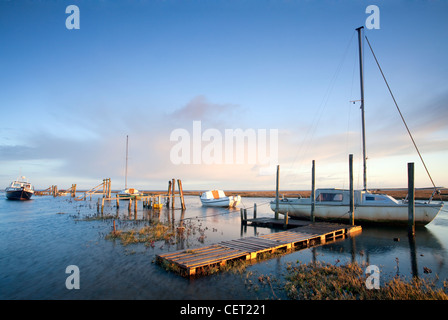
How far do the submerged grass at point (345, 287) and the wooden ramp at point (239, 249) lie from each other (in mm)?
2601

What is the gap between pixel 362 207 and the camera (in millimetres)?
20875

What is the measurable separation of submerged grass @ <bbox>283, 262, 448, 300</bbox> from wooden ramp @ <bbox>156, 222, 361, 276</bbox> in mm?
2601

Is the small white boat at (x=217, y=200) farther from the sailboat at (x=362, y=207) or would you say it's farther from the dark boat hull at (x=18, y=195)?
the dark boat hull at (x=18, y=195)

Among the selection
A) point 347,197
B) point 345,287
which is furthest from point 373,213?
point 345,287

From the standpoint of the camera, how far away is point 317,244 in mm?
15086

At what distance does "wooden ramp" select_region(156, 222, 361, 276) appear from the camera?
31.2 ft

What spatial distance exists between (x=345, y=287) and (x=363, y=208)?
612 inches

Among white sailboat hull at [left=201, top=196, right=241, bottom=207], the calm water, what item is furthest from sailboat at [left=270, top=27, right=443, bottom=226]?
white sailboat hull at [left=201, top=196, right=241, bottom=207]

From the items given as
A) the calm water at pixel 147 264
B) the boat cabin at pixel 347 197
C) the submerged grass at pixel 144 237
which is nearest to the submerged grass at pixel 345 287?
the calm water at pixel 147 264

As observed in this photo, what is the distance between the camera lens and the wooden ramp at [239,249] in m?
9.51

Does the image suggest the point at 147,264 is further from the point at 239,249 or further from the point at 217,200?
the point at 217,200

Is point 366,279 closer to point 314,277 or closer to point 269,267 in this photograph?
point 314,277

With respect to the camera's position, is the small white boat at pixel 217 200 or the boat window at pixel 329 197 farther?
the small white boat at pixel 217 200
